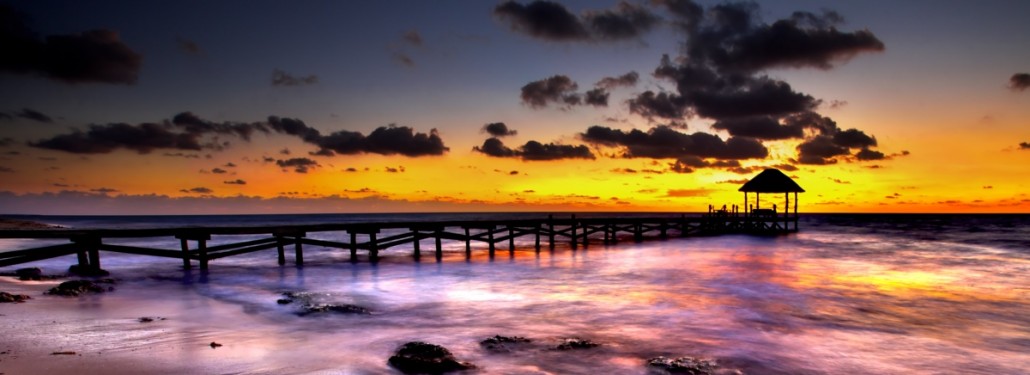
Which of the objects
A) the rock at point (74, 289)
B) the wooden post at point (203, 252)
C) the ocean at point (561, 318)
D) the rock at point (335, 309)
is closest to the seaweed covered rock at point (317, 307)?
the rock at point (335, 309)

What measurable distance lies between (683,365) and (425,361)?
3082 mm

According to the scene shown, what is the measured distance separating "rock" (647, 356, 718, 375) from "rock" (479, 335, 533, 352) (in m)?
1.83

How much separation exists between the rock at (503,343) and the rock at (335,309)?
3650 millimetres

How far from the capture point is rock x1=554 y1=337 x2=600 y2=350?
25.6ft

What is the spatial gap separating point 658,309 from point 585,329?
2.94 meters

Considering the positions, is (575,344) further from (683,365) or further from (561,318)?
(561,318)

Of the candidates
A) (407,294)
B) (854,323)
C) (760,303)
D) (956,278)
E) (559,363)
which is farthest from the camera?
(956,278)

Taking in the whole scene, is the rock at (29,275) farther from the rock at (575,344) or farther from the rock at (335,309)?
the rock at (575,344)

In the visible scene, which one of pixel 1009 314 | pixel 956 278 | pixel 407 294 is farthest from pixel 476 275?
pixel 956 278

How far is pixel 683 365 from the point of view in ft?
→ 22.4

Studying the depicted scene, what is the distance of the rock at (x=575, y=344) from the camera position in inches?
307

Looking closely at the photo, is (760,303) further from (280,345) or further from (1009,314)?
(280,345)

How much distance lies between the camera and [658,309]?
11664 millimetres

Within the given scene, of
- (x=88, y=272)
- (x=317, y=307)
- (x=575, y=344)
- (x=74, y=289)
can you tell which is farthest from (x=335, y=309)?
(x=88, y=272)
